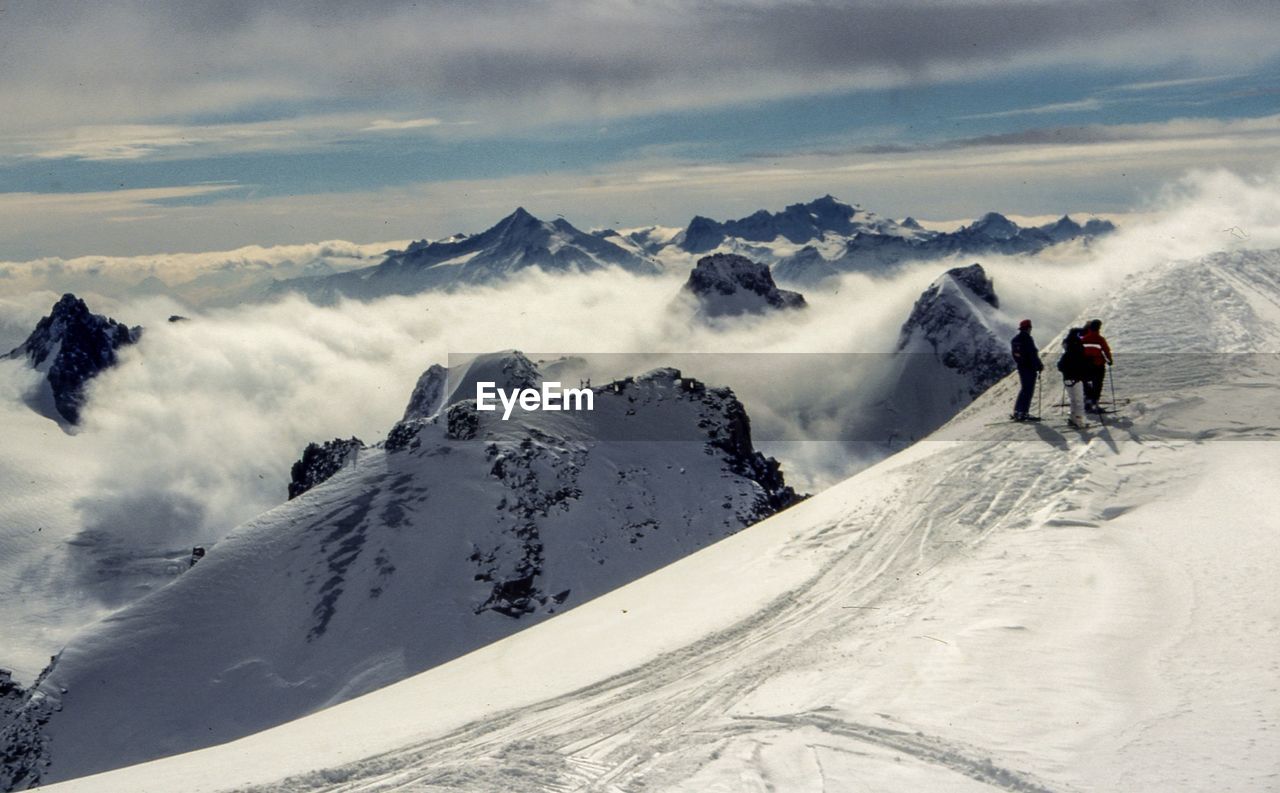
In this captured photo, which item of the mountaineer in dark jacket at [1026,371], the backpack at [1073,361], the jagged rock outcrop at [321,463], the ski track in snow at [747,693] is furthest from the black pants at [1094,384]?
the jagged rock outcrop at [321,463]

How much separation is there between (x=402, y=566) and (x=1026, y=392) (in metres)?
71.9

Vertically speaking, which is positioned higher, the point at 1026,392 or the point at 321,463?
the point at 1026,392

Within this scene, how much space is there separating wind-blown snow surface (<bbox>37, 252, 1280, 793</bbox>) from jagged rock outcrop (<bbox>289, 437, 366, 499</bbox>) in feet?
342

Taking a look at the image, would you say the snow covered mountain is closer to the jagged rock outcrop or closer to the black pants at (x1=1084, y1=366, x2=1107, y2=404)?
the jagged rock outcrop

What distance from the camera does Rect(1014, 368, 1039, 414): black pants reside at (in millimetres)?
24141

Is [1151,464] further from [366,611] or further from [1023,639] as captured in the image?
[366,611]

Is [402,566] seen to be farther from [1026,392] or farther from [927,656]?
[927,656]

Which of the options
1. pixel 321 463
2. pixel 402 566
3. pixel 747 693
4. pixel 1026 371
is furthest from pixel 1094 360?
pixel 321 463

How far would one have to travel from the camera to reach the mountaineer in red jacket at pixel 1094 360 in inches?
903

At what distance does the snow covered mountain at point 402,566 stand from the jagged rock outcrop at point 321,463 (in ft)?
56.6

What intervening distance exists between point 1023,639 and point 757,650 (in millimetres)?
3715

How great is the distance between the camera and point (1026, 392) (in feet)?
79.4

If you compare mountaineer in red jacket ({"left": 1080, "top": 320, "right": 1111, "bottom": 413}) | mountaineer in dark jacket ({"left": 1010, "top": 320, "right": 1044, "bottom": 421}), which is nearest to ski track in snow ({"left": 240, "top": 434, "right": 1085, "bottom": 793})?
mountaineer in red jacket ({"left": 1080, "top": 320, "right": 1111, "bottom": 413})

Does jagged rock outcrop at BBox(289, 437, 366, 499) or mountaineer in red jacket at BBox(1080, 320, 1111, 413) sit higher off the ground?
mountaineer in red jacket at BBox(1080, 320, 1111, 413)
